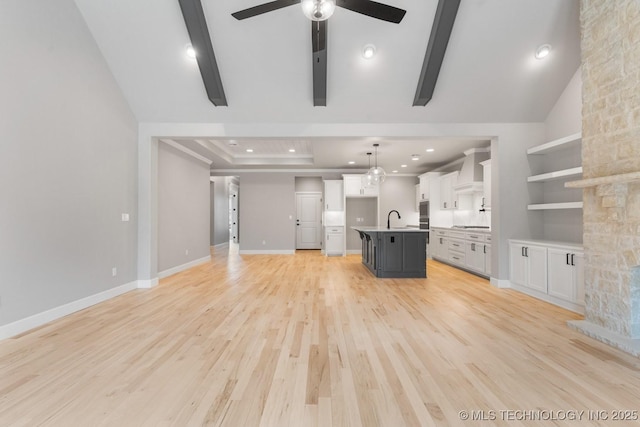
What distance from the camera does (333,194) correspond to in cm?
922

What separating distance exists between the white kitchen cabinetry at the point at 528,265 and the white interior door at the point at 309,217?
6598mm

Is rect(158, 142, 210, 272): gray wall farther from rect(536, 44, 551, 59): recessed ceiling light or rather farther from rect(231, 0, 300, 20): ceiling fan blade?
rect(536, 44, 551, 59): recessed ceiling light

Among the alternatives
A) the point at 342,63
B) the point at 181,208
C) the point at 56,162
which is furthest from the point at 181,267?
the point at 342,63

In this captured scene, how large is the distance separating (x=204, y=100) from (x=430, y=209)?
6.31 meters

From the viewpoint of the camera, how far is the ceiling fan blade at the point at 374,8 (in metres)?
2.49

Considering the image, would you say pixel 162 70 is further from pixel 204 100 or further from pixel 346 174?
pixel 346 174

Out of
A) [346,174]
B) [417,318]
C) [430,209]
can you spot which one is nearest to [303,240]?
[346,174]

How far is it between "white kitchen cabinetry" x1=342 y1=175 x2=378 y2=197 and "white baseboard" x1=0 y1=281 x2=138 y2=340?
624 cm

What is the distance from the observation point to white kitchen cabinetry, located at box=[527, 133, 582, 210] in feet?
13.2

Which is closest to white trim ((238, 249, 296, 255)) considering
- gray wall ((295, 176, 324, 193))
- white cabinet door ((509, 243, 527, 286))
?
gray wall ((295, 176, 324, 193))

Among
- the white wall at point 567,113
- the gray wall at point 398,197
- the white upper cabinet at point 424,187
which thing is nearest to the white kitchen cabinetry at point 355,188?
the gray wall at point 398,197

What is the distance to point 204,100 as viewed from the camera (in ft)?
14.8

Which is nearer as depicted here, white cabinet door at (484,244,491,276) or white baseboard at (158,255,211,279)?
white cabinet door at (484,244,491,276)

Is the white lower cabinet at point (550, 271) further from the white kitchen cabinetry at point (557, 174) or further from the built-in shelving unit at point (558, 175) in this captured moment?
the built-in shelving unit at point (558, 175)
